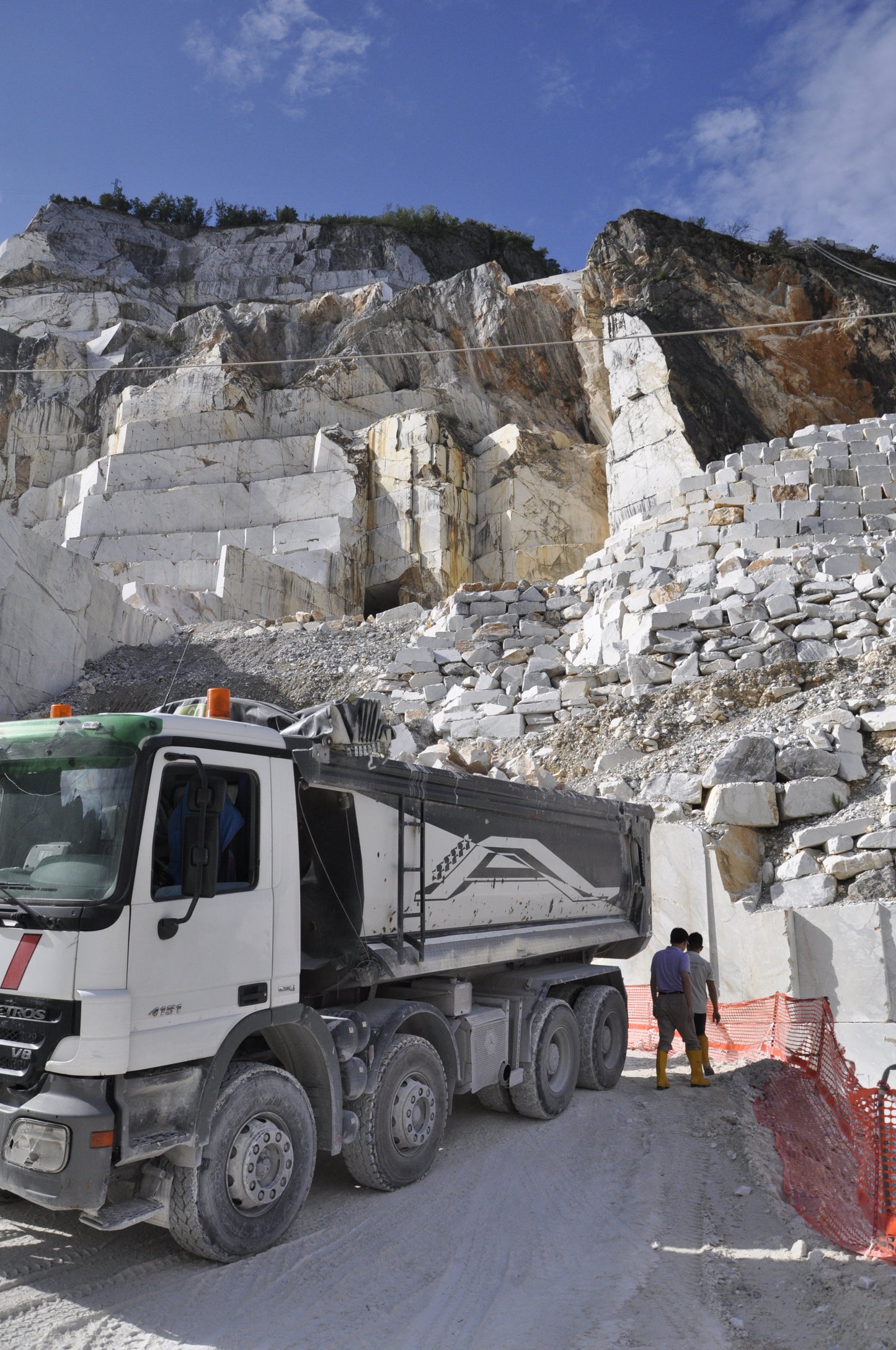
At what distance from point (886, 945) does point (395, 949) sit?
613 cm

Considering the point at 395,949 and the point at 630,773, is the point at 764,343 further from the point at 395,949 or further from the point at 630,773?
the point at 395,949

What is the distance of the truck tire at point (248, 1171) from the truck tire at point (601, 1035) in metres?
3.31

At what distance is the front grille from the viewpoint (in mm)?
3455

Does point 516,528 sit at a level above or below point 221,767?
above

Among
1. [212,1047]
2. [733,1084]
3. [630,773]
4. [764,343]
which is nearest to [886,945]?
[733,1084]

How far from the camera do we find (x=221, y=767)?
407cm

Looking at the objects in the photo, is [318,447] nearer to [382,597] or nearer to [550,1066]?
[382,597]

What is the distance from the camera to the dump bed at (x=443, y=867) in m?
4.70

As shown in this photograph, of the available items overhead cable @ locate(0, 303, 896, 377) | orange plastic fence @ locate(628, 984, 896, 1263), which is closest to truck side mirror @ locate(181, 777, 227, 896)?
orange plastic fence @ locate(628, 984, 896, 1263)

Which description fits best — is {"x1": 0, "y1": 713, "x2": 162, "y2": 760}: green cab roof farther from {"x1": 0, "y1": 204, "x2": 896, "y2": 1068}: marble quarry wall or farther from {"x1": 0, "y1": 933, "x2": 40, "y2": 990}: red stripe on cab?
{"x1": 0, "y1": 204, "x2": 896, "y2": 1068}: marble quarry wall

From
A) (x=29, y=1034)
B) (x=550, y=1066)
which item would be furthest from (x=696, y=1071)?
(x=29, y=1034)

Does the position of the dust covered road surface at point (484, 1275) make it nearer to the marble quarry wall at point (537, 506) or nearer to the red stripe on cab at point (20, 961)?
the red stripe on cab at point (20, 961)

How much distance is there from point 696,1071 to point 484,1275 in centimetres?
406

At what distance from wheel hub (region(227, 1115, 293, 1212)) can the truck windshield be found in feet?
4.44
